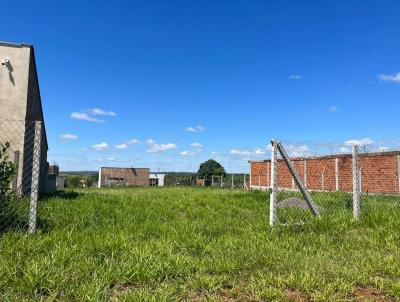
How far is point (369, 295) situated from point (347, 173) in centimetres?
2246

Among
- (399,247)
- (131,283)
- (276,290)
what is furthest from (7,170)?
(399,247)

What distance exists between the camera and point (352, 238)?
6.87 metres

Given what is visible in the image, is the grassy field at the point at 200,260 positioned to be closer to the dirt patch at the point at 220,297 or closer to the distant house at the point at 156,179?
the dirt patch at the point at 220,297

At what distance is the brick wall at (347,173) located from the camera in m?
22.0

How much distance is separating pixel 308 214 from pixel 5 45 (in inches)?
480

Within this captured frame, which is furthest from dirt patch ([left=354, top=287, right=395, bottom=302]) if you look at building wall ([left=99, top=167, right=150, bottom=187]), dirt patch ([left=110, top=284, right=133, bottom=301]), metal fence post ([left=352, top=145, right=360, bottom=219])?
building wall ([left=99, top=167, right=150, bottom=187])

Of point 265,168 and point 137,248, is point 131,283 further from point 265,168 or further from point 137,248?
point 265,168

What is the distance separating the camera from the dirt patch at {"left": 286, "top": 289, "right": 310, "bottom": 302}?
3970 millimetres

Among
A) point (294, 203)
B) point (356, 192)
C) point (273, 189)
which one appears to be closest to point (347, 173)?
point (294, 203)

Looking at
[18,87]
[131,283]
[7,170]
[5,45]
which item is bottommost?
[131,283]

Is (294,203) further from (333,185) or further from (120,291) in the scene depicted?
(333,185)

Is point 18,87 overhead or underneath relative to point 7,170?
overhead

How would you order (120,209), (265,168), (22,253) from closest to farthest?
(22,253) → (120,209) → (265,168)

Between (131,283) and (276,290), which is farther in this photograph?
(131,283)
